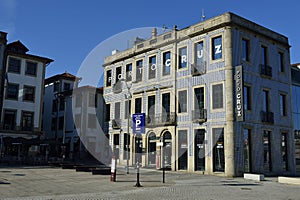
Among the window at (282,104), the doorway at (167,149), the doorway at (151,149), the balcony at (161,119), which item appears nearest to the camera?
the balcony at (161,119)

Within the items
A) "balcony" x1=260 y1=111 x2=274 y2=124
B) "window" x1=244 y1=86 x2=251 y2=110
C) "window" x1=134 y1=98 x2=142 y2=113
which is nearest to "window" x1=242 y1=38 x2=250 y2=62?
"window" x1=244 y1=86 x2=251 y2=110

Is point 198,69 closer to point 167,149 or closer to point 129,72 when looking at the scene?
point 167,149

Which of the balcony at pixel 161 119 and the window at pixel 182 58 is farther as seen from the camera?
the window at pixel 182 58

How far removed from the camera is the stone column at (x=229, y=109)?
2322cm

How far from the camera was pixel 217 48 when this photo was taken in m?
25.7

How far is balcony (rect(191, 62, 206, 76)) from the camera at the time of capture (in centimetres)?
2620

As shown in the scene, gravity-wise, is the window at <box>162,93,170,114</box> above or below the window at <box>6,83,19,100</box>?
below

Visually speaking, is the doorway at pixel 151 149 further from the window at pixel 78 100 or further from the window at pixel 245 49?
the window at pixel 78 100

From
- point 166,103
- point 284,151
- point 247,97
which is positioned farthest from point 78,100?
point 284,151

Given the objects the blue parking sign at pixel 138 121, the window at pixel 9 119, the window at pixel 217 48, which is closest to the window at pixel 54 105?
the window at pixel 9 119

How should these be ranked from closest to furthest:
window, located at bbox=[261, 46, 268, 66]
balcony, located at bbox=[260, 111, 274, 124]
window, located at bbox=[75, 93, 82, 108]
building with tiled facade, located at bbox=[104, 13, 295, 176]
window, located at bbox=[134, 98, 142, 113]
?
building with tiled facade, located at bbox=[104, 13, 295, 176] → balcony, located at bbox=[260, 111, 274, 124] → window, located at bbox=[261, 46, 268, 66] → window, located at bbox=[134, 98, 142, 113] → window, located at bbox=[75, 93, 82, 108]

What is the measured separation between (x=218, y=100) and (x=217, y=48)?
406 cm

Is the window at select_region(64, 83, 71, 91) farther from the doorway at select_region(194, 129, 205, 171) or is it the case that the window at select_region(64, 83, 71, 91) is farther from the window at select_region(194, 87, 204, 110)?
the doorway at select_region(194, 129, 205, 171)

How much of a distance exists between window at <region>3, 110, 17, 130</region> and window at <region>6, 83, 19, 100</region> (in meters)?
1.77
